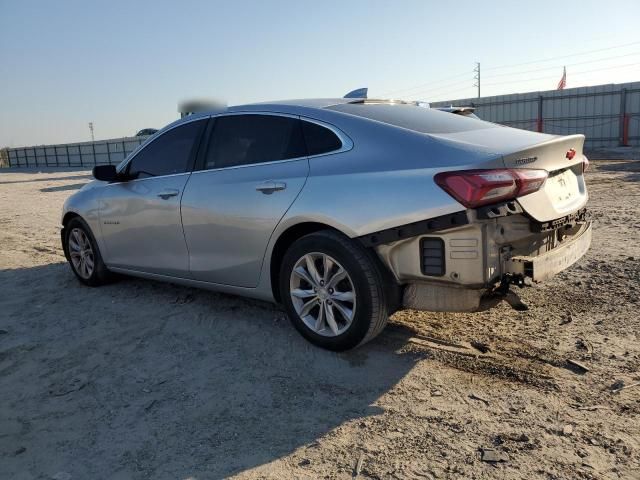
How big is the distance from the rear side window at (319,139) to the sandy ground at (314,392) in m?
1.38

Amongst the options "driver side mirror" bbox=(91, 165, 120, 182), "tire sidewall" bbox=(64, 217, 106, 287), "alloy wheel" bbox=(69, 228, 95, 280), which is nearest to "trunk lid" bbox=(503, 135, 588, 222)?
"driver side mirror" bbox=(91, 165, 120, 182)

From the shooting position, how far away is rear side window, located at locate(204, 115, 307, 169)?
3.89m

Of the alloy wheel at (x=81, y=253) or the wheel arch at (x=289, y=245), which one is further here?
the alloy wheel at (x=81, y=253)

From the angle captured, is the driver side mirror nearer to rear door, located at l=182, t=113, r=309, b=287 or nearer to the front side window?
the front side window

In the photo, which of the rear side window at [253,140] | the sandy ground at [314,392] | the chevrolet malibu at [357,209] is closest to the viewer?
the sandy ground at [314,392]

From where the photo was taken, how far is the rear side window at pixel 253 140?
389 cm

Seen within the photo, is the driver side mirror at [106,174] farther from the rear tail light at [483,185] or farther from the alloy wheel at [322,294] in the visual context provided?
the rear tail light at [483,185]

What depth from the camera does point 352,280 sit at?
11.1 feet

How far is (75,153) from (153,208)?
43046 millimetres

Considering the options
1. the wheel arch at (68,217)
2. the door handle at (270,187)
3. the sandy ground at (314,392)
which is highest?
the door handle at (270,187)

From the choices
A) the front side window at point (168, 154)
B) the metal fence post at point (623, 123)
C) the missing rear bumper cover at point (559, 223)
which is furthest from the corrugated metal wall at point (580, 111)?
the missing rear bumper cover at point (559, 223)

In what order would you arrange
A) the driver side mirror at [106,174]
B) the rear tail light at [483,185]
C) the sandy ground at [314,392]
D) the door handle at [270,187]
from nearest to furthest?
the sandy ground at [314,392] → the rear tail light at [483,185] → the door handle at [270,187] → the driver side mirror at [106,174]

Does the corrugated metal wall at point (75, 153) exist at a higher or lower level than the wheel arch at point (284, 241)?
higher

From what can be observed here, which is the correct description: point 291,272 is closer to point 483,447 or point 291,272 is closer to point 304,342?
point 304,342
